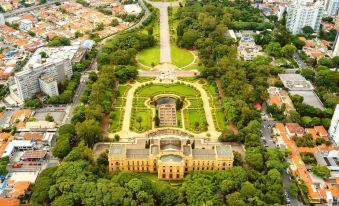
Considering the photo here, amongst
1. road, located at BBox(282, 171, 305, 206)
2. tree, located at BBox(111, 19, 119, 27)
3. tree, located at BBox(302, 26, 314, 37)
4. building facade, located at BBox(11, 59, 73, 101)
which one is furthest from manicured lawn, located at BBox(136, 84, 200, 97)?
tree, located at BBox(302, 26, 314, 37)

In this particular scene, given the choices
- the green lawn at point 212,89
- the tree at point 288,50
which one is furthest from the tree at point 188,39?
the tree at point 288,50

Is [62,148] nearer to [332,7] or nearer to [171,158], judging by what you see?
[171,158]

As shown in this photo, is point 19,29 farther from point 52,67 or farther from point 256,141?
point 256,141

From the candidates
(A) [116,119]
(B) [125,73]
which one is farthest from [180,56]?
(A) [116,119]

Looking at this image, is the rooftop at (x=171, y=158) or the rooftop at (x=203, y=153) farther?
the rooftop at (x=203, y=153)

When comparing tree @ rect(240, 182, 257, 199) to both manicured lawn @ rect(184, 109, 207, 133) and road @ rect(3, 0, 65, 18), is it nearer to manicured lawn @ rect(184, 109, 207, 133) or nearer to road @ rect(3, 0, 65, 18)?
manicured lawn @ rect(184, 109, 207, 133)

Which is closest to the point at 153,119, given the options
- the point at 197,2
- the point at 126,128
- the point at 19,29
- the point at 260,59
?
the point at 126,128

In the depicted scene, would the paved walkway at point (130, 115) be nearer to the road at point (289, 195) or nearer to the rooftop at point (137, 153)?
the rooftop at point (137, 153)
